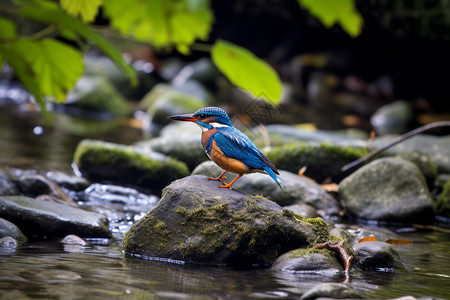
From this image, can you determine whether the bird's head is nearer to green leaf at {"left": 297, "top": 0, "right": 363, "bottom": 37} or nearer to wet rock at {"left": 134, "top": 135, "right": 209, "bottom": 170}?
green leaf at {"left": 297, "top": 0, "right": 363, "bottom": 37}

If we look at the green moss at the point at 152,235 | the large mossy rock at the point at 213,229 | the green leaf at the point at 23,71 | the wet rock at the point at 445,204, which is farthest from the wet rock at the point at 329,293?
the wet rock at the point at 445,204

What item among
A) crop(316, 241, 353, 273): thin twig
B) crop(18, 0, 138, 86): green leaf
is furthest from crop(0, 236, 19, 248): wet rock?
crop(18, 0, 138, 86): green leaf

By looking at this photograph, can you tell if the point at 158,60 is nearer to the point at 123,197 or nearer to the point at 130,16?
the point at 123,197

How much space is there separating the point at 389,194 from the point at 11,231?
13.8 ft

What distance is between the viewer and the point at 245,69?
1.21 meters

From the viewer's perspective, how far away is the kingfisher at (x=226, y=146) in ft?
12.0

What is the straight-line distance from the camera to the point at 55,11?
50.8 inches

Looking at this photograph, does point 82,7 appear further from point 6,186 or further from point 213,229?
point 6,186

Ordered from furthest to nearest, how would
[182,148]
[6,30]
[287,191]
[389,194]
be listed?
[182,148], [389,194], [287,191], [6,30]

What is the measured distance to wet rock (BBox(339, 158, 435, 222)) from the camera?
6.15 meters

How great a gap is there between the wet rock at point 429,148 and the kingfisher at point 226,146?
14.5ft

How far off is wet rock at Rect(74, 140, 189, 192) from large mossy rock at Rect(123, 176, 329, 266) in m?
2.75

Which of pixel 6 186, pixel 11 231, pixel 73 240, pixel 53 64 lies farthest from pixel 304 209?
pixel 53 64

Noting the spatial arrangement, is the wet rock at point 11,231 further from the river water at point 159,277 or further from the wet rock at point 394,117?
the wet rock at point 394,117
